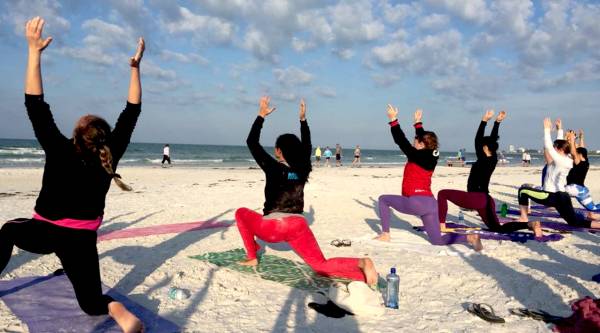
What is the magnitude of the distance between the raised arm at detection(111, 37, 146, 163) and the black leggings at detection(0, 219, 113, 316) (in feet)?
2.20

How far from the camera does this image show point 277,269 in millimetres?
5547

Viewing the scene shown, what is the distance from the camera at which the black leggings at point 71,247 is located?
132 inches

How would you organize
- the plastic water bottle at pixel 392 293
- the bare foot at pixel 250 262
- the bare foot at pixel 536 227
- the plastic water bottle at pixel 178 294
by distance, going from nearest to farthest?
1. the plastic water bottle at pixel 392 293
2. the plastic water bottle at pixel 178 294
3. the bare foot at pixel 250 262
4. the bare foot at pixel 536 227

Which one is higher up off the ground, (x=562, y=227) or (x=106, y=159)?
(x=106, y=159)

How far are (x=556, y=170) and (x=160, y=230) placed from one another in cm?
783

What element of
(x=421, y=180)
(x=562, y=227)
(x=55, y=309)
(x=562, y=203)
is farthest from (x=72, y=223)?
(x=562, y=227)

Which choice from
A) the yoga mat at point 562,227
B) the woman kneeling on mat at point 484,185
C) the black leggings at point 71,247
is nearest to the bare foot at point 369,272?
the black leggings at point 71,247

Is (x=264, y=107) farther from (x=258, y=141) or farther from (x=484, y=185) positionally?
(x=484, y=185)

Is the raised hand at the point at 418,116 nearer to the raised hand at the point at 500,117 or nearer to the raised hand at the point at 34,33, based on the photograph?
the raised hand at the point at 500,117

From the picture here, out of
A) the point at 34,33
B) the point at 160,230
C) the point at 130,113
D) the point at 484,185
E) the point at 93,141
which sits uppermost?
the point at 34,33

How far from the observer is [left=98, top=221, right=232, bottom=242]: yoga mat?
760 centimetres

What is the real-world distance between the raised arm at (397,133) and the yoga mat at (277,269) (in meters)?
2.25

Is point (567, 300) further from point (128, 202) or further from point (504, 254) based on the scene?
point (128, 202)

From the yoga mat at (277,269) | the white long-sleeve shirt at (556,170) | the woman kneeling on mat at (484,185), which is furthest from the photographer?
the white long-sleeve shirt at (556,170)
